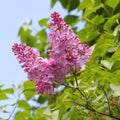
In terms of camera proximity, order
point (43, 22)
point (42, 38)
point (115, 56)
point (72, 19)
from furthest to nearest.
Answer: point (42, 38), point (43, 22), point (72, 19), point (115, 56)

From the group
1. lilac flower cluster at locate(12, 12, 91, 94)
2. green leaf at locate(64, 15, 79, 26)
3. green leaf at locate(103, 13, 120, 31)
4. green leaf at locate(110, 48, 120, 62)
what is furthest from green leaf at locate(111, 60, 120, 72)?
green leaf at locate(64, 15, 79, 26)

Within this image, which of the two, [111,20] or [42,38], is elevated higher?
[111,20]

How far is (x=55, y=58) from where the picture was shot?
113 centimetres

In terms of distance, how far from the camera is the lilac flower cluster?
1.13 metres

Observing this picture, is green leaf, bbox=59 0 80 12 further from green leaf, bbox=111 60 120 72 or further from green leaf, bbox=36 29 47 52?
green leaf, bbox=111 60 120 72

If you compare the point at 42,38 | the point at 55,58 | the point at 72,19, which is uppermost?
the point at 55,58

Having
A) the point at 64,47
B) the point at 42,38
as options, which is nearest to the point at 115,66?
the point at 64,47

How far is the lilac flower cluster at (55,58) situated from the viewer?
1128 millimetres

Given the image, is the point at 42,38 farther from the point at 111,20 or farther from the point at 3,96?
the point at 3,96

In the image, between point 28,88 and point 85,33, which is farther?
point 85,33

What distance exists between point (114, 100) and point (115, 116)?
0.05m

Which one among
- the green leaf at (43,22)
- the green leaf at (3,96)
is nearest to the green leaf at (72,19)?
the green leaf at (43,22)

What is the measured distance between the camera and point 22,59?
116 cm

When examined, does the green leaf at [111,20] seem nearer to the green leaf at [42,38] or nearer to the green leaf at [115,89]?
the green leaf at [115,89]
